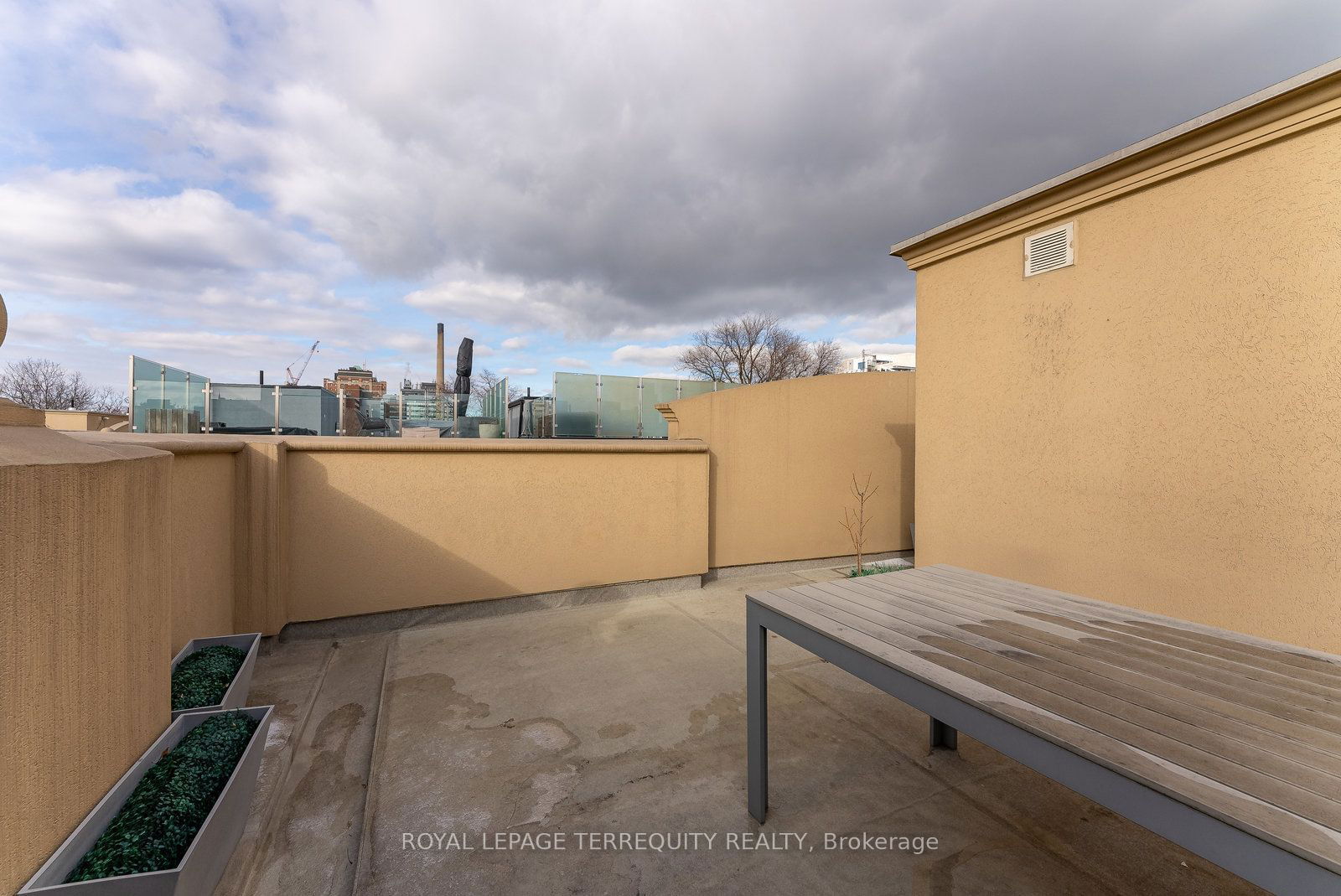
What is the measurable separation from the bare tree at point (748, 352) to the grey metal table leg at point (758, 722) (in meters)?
29.1

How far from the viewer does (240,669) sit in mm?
2920

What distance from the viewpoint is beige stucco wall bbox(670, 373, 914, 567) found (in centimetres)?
658

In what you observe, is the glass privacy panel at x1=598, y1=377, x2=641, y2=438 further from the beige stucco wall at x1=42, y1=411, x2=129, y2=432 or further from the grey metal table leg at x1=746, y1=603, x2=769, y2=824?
the beige stucco wall at x1=42, y1=411, x2=129, y2=432

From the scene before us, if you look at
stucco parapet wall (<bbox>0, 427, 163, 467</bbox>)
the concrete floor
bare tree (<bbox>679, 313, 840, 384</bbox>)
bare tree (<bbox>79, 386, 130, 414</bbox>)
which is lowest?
the concrete floor

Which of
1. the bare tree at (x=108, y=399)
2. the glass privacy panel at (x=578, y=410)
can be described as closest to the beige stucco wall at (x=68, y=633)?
the glass privacy panel at (x=578, y=410)

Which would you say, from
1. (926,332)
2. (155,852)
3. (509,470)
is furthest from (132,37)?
(926,332)

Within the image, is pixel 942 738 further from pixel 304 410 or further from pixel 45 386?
pixel 45 386

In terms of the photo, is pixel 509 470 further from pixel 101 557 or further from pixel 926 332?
pixel 926 332

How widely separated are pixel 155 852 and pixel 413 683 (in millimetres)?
2139

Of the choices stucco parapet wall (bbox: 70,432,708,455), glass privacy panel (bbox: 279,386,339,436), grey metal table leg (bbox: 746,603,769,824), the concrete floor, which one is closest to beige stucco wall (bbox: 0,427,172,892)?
the concrete floor

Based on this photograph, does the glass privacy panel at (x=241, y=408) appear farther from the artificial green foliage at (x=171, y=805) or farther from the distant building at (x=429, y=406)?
the artificial green foliage at (x=171, y=805)

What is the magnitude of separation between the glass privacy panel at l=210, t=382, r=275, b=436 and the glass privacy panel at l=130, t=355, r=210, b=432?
20cm

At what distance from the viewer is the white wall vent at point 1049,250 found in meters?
4.00

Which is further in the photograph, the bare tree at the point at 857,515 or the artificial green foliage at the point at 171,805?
the bare tree at the point at 857,515
